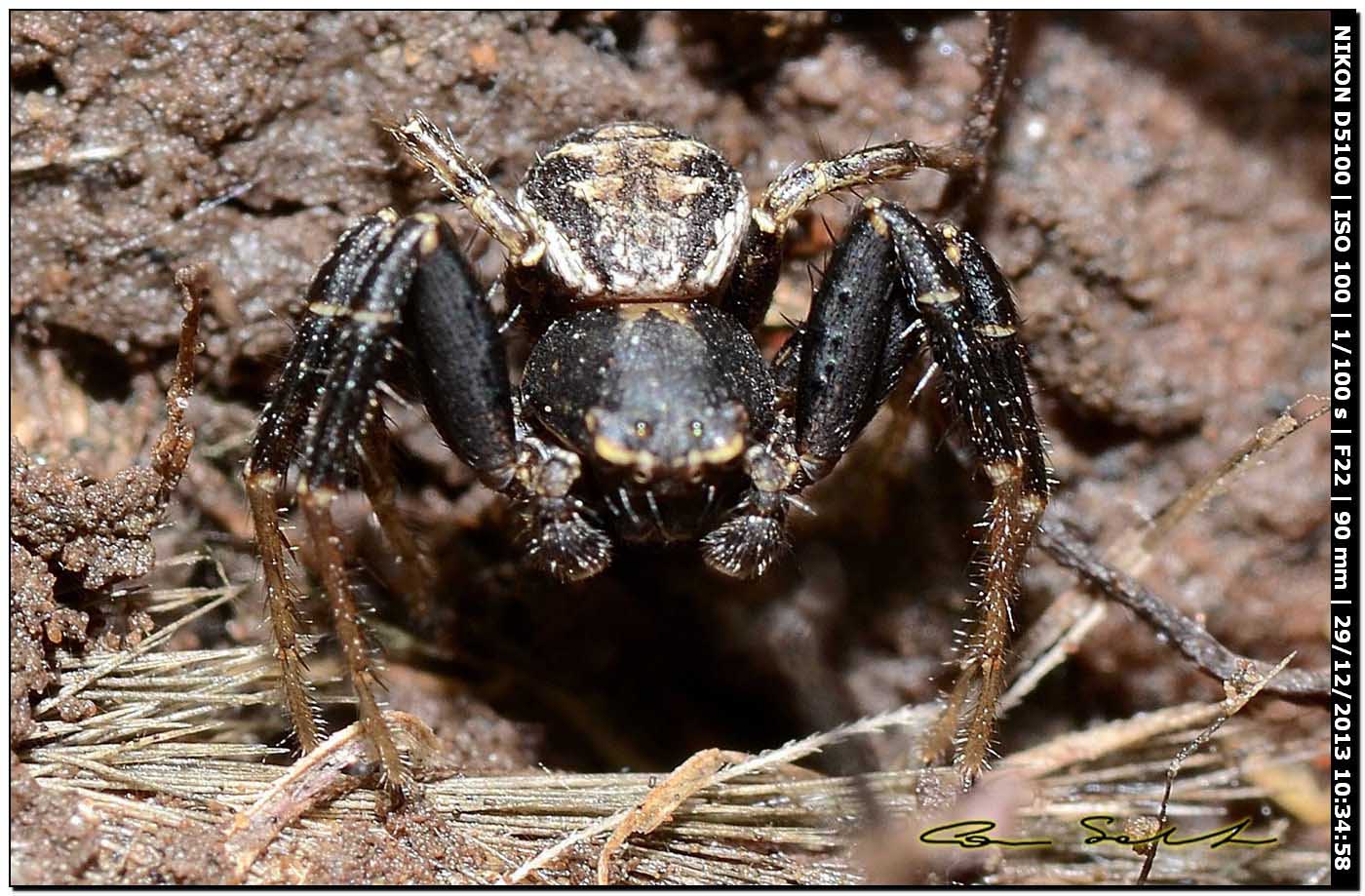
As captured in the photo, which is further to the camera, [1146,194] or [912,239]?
[1146,194]


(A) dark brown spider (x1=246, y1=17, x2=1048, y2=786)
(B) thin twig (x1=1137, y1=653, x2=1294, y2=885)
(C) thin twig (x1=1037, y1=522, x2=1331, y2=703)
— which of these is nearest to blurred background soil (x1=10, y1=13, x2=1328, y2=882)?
(C) thin twig (x1=1037, y1=522, x2=1331, y2=703)

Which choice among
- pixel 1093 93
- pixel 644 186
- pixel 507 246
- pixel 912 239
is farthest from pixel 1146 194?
pixel 507 246

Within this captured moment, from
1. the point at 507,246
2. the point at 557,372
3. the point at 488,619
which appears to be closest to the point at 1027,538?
the point at 557,372

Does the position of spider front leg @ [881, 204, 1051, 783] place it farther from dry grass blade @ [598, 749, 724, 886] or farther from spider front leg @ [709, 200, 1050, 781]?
dry grass blade @ [598, 749, 724, 886]

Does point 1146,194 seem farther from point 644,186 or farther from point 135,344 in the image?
point 135,344

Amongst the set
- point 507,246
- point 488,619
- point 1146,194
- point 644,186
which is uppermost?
point 1146,194

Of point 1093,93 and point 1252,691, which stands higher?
point 1093,93

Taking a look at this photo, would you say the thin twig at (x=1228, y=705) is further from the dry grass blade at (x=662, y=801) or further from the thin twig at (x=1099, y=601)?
the dry grass blade at (x=662, y=801)

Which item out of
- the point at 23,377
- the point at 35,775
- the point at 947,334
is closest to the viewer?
the point at 35,775

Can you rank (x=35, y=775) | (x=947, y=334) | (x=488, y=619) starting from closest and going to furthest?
(x=35, y=775) → (x=947, y=334) → (x=488, y=619)
